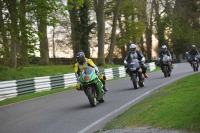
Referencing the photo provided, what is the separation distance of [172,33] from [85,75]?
2028 inches

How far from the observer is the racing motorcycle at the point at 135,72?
17844 millimetres

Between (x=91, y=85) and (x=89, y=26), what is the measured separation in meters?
23.4

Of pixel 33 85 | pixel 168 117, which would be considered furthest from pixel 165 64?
pixel 168 117

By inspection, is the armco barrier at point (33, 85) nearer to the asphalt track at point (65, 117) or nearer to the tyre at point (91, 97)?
the asphalt track at point (65, 117)

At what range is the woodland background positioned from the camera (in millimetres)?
27156

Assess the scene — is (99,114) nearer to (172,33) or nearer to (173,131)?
(173,131)

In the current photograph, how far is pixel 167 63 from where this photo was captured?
2392cm

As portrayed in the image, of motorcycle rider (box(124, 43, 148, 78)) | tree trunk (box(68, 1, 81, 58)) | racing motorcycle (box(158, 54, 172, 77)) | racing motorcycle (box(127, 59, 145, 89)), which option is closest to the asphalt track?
racing motorcycle (box(127, 59, 145, 89))

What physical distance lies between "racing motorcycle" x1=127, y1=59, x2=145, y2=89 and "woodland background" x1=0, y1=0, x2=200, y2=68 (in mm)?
10316

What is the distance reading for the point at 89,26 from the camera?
36.6 m

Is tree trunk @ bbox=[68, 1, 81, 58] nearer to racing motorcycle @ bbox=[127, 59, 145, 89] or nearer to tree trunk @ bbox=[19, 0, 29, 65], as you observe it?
tree trunk @ bbox=[19, 0, 29, 65]

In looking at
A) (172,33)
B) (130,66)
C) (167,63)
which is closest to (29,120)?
(130,66)

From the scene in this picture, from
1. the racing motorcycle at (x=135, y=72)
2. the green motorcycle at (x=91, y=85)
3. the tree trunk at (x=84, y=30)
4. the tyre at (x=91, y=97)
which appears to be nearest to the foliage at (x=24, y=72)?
the tree trunk at (x=84, y=30)

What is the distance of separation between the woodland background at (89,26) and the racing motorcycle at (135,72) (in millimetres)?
10316
